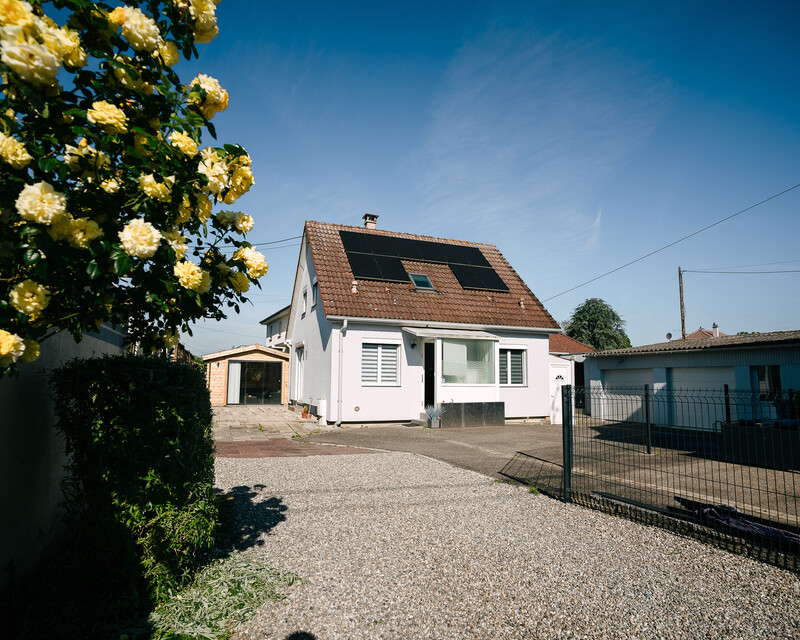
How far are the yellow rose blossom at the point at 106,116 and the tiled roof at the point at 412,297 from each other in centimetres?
1230

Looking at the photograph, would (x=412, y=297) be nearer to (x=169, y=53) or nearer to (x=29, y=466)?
(x=29, y=466)

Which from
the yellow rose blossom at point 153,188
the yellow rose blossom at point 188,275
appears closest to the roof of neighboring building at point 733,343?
the yellow rose blossom at point 188,275

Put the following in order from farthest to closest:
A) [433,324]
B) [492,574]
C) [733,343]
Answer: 1. [433,324]
2. [733,343]
3. [492,574]

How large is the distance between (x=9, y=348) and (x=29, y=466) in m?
2.39

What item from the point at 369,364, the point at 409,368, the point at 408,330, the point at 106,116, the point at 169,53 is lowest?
the point at 409,368

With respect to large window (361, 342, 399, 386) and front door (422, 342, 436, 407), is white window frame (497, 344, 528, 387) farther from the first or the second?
large window (361, 342, 399, 386)

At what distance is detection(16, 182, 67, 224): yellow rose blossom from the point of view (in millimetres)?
1828

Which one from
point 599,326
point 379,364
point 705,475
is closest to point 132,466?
point 705,475

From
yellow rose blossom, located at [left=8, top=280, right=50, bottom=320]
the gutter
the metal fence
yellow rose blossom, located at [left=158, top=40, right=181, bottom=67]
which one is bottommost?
the metal fence

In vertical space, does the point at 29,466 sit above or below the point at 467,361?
below

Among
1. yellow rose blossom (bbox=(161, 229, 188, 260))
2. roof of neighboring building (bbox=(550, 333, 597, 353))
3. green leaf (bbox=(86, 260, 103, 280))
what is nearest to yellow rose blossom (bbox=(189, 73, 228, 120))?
yellow rose blossom (bbox=(161, 229, 188, 260))

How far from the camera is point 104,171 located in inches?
90.7

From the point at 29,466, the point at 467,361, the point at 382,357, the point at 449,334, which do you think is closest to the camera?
the point at 29,466

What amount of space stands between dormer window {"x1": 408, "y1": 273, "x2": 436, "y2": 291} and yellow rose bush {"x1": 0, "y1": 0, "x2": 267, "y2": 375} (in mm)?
14377
